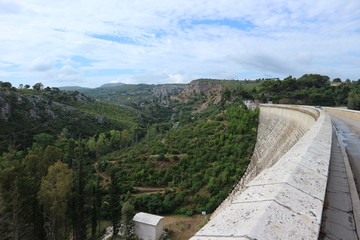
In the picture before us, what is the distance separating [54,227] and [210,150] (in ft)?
68.1

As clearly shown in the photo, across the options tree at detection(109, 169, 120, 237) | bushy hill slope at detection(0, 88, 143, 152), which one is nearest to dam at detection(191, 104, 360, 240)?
tree at detection(109, 169, 120, 237)

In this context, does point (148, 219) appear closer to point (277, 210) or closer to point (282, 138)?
point (282, 138)

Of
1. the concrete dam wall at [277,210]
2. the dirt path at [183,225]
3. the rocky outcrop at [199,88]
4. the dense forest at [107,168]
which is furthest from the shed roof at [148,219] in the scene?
the rocky outcrop at [199,88]

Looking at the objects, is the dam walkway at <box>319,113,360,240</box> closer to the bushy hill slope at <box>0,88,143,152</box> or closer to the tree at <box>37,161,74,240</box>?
the tree at <box>37,161,74,240</box>

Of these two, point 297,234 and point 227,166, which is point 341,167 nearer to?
point 297,234

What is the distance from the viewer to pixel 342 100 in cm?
4234

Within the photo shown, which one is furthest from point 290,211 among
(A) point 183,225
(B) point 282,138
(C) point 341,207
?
(A) point 183,225

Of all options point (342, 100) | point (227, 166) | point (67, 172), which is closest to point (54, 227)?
point (67, 172)

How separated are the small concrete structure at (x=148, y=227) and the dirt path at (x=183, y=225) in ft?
5.50

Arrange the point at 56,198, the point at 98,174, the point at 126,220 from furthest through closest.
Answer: the point at 98,174, the point at 126,220, the point at 56,198

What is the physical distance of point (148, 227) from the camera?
62.5 ft

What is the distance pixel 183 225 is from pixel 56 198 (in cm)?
1171

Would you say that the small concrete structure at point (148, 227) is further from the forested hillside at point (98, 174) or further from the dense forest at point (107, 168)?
the forested hillside at point (98, 174)

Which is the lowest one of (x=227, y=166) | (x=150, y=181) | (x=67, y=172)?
(x=150, y=181)
